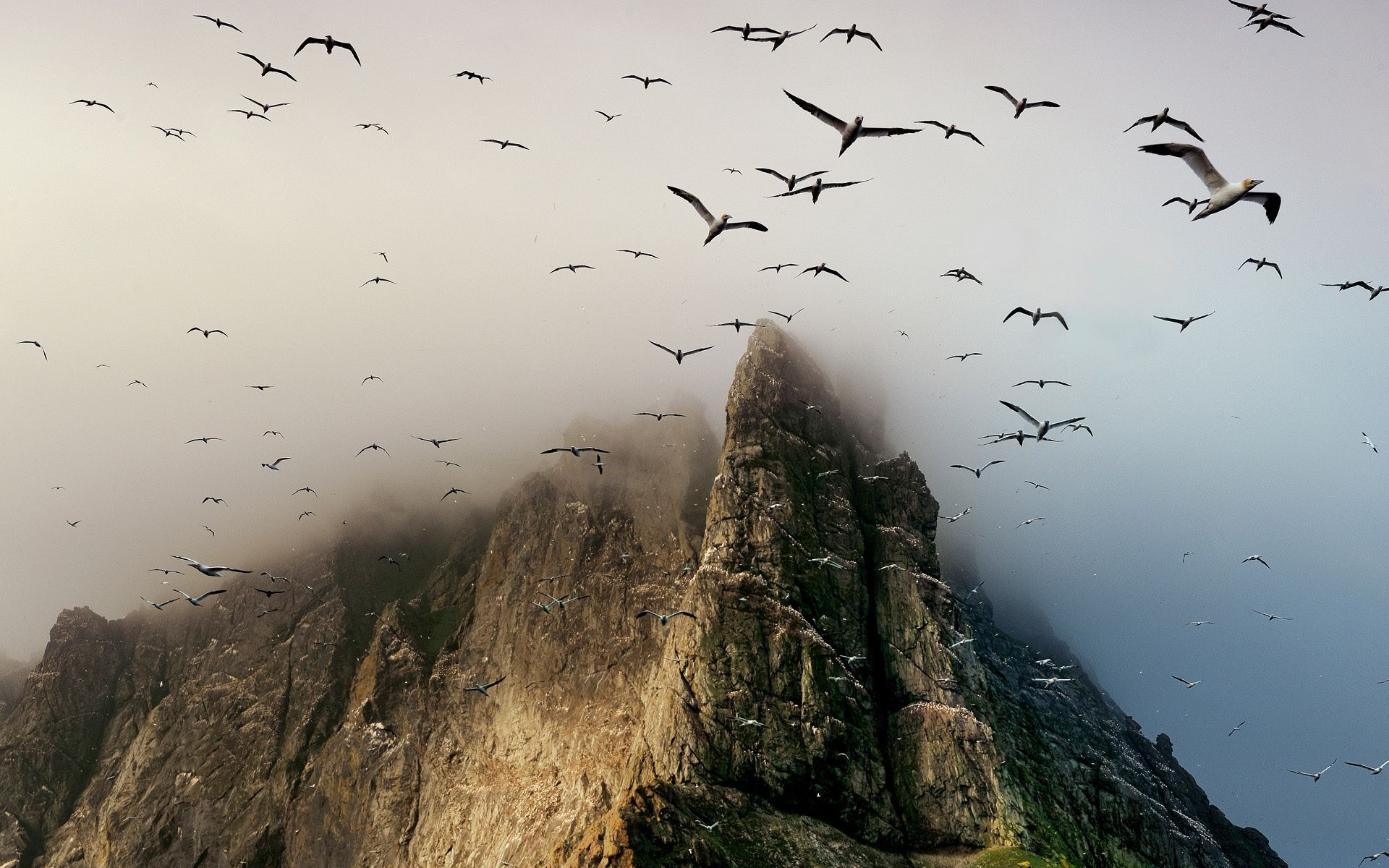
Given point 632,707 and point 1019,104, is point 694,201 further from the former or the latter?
point 632,707

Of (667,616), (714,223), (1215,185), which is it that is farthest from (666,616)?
(1215,185)

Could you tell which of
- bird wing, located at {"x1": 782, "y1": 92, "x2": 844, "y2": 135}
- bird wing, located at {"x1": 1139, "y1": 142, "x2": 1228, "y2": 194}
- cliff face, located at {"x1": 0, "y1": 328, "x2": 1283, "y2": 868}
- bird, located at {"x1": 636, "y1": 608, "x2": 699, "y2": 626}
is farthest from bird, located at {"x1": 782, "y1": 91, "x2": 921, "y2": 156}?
cliff face, located at {"x1": 0, "y1": 328, "x2": 1283, "y2": 868}

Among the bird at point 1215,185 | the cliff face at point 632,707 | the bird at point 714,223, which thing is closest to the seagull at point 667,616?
the cliff face at point 632,707

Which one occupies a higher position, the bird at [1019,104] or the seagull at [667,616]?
the bird at [1019,104]

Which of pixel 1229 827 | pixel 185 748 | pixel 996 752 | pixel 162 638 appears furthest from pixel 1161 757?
pixel 162 638

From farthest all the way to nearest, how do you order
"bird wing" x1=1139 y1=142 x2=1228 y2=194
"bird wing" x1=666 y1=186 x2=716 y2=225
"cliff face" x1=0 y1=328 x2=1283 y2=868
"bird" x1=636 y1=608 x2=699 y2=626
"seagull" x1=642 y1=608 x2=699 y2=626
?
1. "cliff face" x1=0 y1=328 x2=1283 y2=868
2. "bird" x1=636 y1=608 x2=699 y2=626
3. "seagull" x1=642 y1=608 x2=699 y2=626
4. "bird wing" x1=666 y1=186 x2=716 y2=225
5. "bird wing" x1=1139 y1=142 x2=1228 y2=194

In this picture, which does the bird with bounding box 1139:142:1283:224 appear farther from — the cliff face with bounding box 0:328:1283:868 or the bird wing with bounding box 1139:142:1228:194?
the cliff face with bounding box 0:328:1283:868

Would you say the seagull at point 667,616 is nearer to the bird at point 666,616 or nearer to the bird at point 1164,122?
the bird at point 666,616

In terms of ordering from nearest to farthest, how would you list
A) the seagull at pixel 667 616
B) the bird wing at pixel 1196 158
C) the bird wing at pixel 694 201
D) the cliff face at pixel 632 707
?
the bird wing at pixel 1196 158 → the bird wing at pixel 694 201 → the seagull at pixel 667 616 → the cliff face at pixel 632 707
